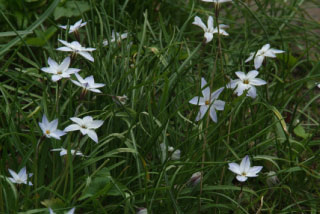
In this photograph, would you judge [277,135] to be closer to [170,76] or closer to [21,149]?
[170,76]

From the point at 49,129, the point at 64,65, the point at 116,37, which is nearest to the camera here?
the point at 49,129

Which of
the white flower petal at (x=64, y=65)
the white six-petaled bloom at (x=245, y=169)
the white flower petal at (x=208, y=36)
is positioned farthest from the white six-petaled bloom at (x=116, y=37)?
the white six-petaled bloom at (x=245, y=169)

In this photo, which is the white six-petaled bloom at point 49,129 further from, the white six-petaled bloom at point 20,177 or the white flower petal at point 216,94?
the white flower petal at point 216,94

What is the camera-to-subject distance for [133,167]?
1802 mm

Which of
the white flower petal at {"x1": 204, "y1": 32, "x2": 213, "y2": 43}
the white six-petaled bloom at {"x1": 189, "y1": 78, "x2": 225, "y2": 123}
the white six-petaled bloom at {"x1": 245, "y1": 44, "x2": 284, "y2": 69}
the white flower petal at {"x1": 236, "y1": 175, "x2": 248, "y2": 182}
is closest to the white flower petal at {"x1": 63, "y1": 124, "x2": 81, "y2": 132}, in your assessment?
the white six-petaled bloom at {"x1": 189, "y1": 78, "x2": 225, "y2": 123}

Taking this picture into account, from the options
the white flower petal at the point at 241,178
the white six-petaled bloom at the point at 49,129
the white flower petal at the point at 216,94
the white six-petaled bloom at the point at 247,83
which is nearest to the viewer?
the white six-petaled bloom at the point at 49,129

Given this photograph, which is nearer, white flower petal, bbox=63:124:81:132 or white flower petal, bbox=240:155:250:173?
white flower petal, bbox=63:124:81:132

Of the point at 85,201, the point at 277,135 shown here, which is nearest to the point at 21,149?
the point at 85,201

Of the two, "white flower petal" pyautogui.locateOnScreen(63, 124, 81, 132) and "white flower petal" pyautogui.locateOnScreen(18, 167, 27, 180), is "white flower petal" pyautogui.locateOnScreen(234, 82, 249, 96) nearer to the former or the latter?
"white flower petal" pyautogui.locateOnScreen(63, 124, 81, 132)

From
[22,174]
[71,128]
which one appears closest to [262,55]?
[71,128]

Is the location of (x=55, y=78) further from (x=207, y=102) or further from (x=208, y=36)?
(x=208, y=36)

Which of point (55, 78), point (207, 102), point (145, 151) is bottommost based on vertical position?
point (145, 151)

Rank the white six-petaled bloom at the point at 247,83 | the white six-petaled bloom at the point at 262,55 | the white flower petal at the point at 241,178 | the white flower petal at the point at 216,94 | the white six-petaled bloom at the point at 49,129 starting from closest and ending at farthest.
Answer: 1. the white six-petaled bloom at the point at 49,129
2. the white flower petal at the point at 241,178
3. the white flower petal at the point at 216,94
4. the white six-petaled bloom at the point at 247,83
5. the white six-petaled bloom at the point at 262,55

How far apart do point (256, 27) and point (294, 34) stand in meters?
0.24
